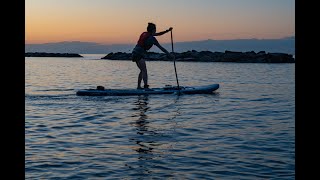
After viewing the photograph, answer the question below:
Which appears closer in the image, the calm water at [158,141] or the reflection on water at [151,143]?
the calm water at [158,141]

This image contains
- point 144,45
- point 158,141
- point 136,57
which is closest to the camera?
point 158,141

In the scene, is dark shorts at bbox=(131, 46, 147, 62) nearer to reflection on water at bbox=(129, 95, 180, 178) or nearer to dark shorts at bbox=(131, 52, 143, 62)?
dark shorts at bbox=(131, 52, 143, 62)

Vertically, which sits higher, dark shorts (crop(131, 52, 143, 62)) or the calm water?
dark shorts (crop(131, 52, 143, 62))

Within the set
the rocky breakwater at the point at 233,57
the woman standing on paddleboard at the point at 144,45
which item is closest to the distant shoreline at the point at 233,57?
the rocky breakwater at the point at 233,57

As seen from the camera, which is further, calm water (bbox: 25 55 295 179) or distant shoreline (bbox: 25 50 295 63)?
distant shoreline (bbox: 25 50 295 63)

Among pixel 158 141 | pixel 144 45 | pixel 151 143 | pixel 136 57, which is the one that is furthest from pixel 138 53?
pixel 151 143

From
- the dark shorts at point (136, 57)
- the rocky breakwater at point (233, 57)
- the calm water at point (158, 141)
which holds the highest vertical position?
the rocky breakwater at point (233, 57)

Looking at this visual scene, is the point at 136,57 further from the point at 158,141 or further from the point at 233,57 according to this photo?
the point at 233,57

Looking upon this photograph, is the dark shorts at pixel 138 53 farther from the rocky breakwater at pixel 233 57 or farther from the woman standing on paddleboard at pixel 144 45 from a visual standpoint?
the rocky breakwater at pixel 233 57

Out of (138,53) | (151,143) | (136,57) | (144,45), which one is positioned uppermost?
(144,45)

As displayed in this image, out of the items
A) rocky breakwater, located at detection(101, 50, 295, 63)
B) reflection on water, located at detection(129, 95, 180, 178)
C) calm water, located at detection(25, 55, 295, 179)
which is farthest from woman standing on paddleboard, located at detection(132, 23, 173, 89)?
rocky breakwater, located at detection(101, 50, 295, 63)
